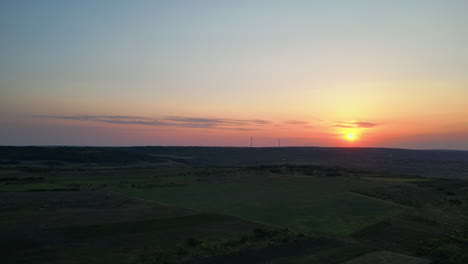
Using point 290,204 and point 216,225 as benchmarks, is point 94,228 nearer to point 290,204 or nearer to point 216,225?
point 216,225

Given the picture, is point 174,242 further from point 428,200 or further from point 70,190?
point 428,200

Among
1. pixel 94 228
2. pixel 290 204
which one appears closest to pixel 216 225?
pixel 94 228

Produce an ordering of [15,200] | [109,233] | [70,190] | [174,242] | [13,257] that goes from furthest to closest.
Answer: [70,190]
[15,200]
[109,233]
[174,242]
[13,257]

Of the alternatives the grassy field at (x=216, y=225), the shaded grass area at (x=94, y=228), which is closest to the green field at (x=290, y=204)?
the grassy field at (x=216, y=225)

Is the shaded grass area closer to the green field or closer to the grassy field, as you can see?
the grassy field

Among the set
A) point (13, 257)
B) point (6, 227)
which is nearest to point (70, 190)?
point (6, 227)

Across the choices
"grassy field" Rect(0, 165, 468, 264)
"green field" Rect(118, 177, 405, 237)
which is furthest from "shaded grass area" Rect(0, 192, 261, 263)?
"green field" Rect(118, 177, 405, 237)

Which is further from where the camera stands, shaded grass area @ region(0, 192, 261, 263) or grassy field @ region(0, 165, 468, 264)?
grassy field @ region(0, 165, 468, 264)

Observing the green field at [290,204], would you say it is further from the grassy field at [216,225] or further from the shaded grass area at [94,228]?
the shaded grass area at [94,228]
